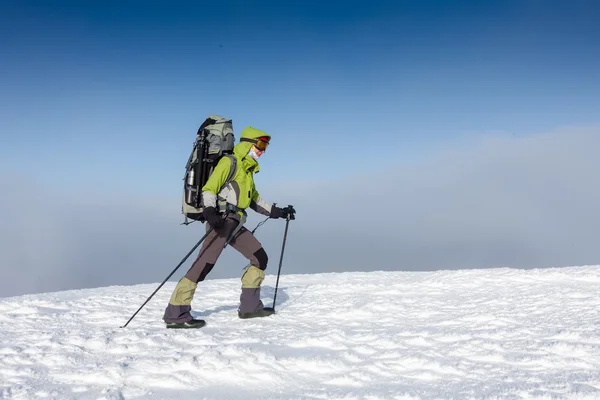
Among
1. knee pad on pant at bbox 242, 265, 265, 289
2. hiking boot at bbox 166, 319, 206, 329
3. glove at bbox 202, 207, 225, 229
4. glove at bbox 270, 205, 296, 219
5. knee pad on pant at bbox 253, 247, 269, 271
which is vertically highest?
glove at bbox 270, 205, 296, 219

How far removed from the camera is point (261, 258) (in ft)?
21.4

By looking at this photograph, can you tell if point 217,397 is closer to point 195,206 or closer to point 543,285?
point 195,206

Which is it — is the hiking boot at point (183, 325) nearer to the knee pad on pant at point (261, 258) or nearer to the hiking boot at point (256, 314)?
the hiking boot at point (256, 314)

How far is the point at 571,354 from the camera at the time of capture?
466cm

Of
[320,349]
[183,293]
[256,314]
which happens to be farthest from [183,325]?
[320,349]

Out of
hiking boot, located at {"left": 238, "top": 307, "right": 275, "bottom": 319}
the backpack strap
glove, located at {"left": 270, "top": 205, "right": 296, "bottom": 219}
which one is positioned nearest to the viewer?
the backpack strap

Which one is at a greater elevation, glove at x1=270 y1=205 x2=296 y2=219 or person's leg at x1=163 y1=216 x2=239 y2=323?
glove at x1=270 y1=205 x2=296 y2=219

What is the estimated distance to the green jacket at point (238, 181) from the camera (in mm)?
5859

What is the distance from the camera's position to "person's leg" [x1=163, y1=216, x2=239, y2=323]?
593cm

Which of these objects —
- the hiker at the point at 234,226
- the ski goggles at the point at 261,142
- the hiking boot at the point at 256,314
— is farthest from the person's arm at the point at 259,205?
the hiking boot at the point at 256,314

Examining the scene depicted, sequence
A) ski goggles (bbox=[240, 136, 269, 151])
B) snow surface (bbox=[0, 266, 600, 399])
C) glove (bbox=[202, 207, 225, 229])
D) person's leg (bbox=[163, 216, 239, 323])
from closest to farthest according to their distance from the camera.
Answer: snow surface (bbox=[0, 266, 600, 399]) → glove (bbox=[202, 207, 225, 229]) → person's leg (bbox=[163, 216, 239, 323]) → ski goggles (bbox=[240, 136, 269, 151])

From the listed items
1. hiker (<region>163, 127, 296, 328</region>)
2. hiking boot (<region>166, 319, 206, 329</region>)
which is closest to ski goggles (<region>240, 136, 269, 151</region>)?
hiker (<region>163, 127, 296, 328</region>)

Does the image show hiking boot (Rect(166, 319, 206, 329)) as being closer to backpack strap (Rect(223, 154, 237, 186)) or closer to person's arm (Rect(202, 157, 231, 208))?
person's arm (Rect(202, 157, 231, 208))

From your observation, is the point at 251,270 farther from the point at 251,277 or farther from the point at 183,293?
the point at 183,293
